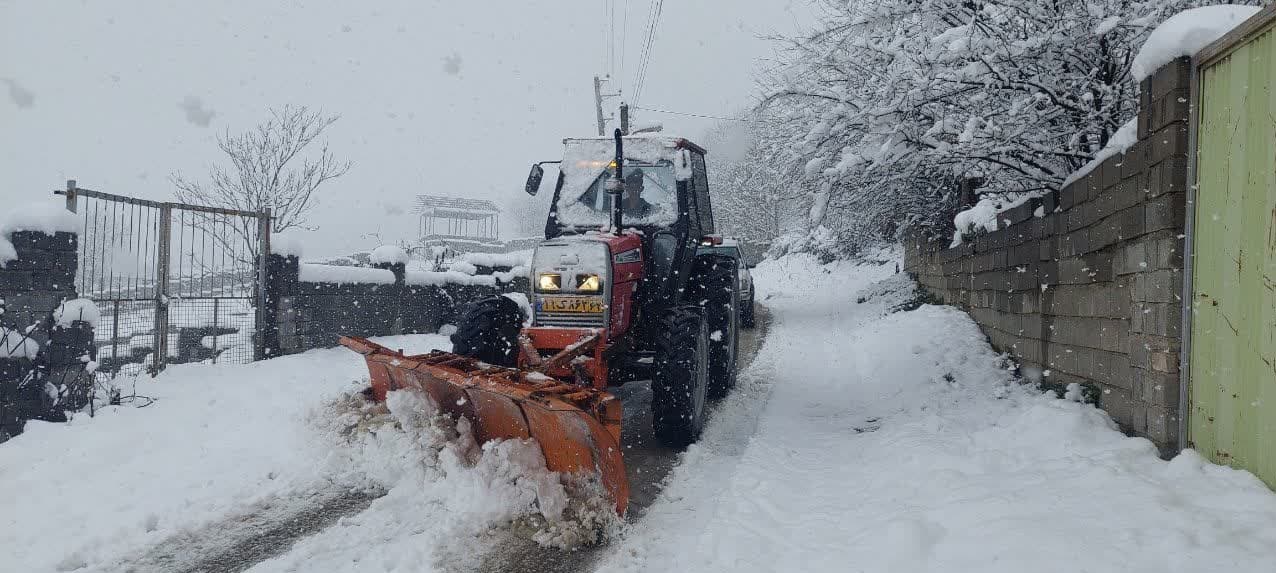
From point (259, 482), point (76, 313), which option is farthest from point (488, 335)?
point (76, 313)

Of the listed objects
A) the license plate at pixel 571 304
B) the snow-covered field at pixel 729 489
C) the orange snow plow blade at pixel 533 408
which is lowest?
the snow-covered field at pixel 729 489

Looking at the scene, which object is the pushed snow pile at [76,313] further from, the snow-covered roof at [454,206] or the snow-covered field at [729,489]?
the snow-covered roof at [454,206]

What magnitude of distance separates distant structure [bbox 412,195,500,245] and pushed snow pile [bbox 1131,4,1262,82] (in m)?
40.2

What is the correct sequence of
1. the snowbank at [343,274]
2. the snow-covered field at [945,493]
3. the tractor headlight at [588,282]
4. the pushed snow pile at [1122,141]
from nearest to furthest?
the snow-covered field at [945,493] < the pushed snow pile at [1122,141] < the tractor headlight at [588,282] < the snowbank at [343,274]

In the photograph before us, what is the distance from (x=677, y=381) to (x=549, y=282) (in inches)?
44.1

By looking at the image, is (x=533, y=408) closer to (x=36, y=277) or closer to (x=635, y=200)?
(x=635, y=200)

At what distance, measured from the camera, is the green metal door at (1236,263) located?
8.77 ft

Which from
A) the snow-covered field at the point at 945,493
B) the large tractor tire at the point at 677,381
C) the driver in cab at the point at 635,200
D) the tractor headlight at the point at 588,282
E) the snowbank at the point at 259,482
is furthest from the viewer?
the driver in cab at the point at 635,200

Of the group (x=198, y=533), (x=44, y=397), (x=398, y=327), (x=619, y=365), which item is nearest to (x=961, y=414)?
(x=619, y=365)

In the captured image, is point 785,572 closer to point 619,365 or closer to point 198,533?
point 619,365

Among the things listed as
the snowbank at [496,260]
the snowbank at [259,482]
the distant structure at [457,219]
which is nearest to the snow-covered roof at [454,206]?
the distant structure at [457,219]

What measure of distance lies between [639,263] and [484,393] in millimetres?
1906

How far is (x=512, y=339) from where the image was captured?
5000 millimetres

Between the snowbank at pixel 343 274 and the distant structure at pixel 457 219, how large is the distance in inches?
1279
